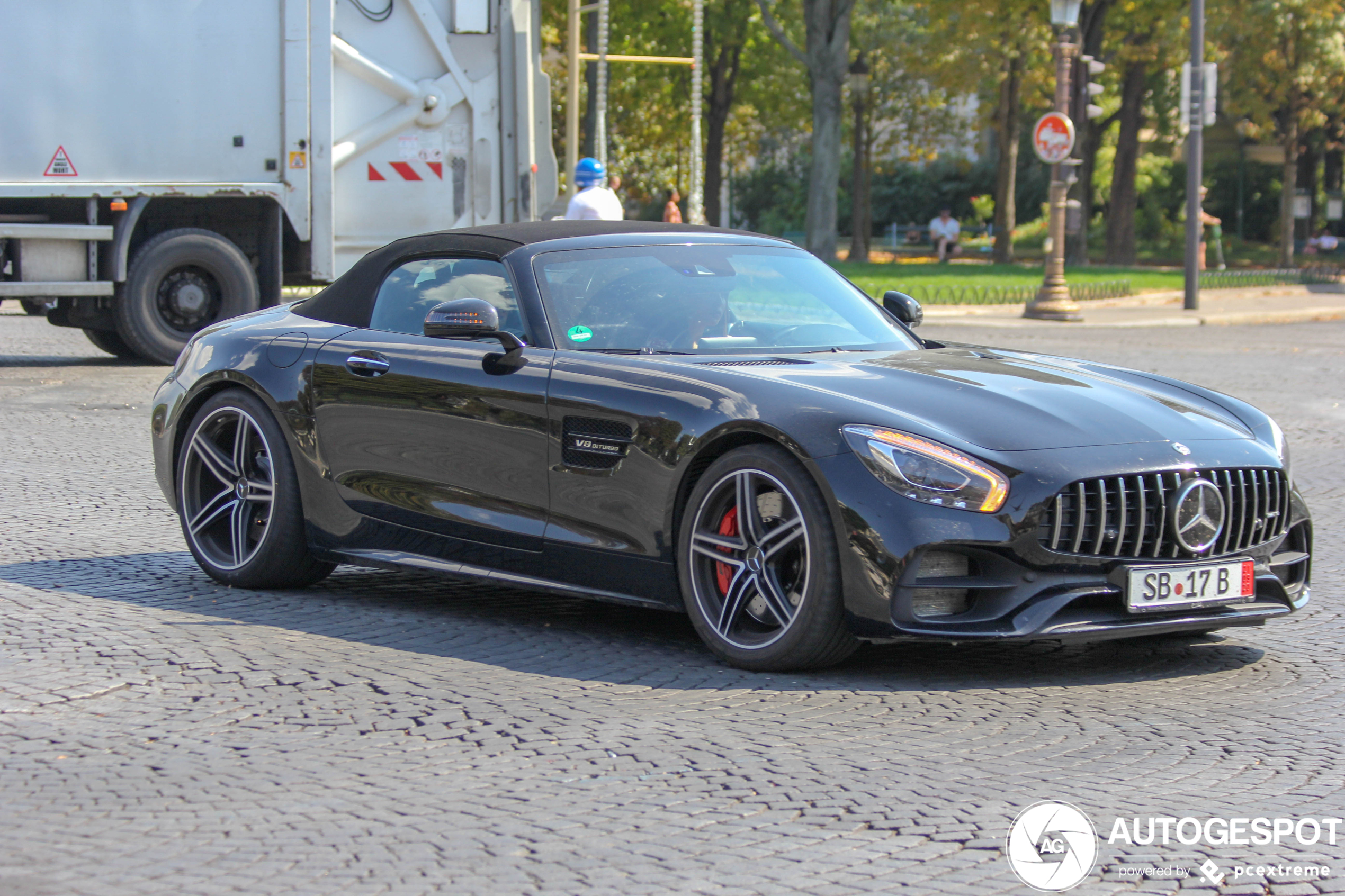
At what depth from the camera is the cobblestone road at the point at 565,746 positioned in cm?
349

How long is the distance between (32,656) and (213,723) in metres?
1.09

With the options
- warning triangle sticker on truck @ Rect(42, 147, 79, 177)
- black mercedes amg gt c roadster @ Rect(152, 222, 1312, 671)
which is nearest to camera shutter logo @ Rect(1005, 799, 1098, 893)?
black mercedes amg gt c roadster @ Rect(152, 222, 1312, 671)

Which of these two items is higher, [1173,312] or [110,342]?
[1173,312]

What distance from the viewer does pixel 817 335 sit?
6.05 meters

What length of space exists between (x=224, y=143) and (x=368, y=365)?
31.8ft

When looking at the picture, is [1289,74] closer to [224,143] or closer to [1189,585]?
[224,143]

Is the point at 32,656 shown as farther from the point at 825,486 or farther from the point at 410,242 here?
the point at 825,486

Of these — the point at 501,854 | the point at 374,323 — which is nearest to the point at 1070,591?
the point at 501,854

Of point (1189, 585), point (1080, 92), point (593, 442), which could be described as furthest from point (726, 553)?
point (1080, 92)

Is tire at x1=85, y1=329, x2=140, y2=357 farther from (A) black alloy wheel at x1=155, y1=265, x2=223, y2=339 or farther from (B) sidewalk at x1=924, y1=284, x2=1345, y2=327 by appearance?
(B) sidewalk at x1=924, y1=284, x2=1345, y2=327

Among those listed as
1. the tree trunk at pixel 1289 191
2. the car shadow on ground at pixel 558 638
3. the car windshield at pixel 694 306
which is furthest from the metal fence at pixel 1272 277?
the car shadow on ground at pixel 558 638

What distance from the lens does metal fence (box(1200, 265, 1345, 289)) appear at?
33.7 metres

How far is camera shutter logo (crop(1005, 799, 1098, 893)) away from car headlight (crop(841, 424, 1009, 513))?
3.64 ft

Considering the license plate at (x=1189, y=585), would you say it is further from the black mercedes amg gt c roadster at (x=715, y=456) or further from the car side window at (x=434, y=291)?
the car side window at (x=434, y=291)
